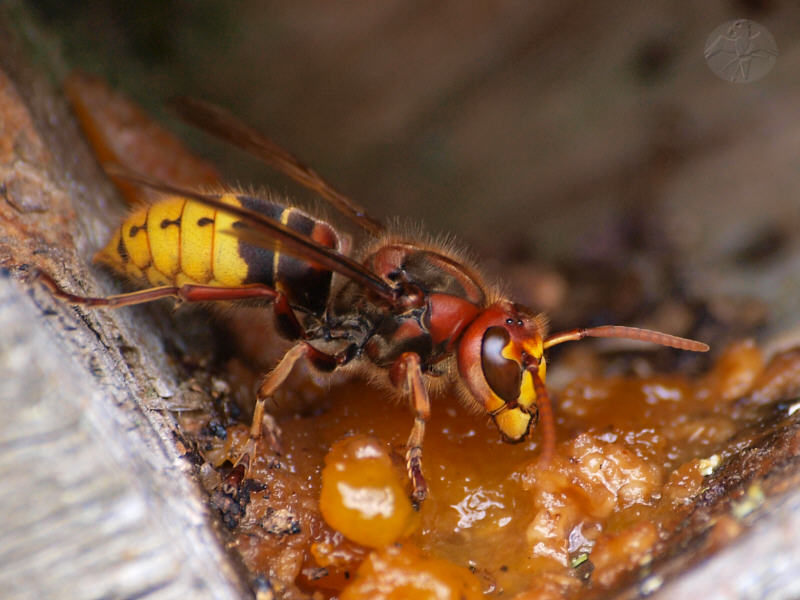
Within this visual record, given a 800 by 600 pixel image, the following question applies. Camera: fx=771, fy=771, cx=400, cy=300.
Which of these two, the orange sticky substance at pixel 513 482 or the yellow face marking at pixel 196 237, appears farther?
the yellow face marking at pixel 196 237

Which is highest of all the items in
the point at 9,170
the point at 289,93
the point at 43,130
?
the point at 289,93

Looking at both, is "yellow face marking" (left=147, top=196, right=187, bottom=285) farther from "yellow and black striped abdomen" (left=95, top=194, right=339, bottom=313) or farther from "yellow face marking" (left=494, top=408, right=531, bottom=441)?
"yellow face marking" (left=494, top=408, right=531, bottom=441)

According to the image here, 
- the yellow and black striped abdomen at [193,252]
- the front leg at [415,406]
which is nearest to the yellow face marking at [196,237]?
the yellow and black striped abdomen at [193,252]

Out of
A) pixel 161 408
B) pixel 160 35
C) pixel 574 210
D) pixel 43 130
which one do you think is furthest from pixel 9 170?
pixel 574 210

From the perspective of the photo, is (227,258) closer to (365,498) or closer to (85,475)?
(365,498)

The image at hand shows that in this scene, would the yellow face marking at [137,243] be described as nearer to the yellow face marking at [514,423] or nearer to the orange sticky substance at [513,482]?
the orange sticky substance at [513,482]

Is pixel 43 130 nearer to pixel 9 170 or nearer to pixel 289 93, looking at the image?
pixel 9 170

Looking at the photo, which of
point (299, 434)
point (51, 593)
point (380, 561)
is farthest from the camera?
point (299, 434)
